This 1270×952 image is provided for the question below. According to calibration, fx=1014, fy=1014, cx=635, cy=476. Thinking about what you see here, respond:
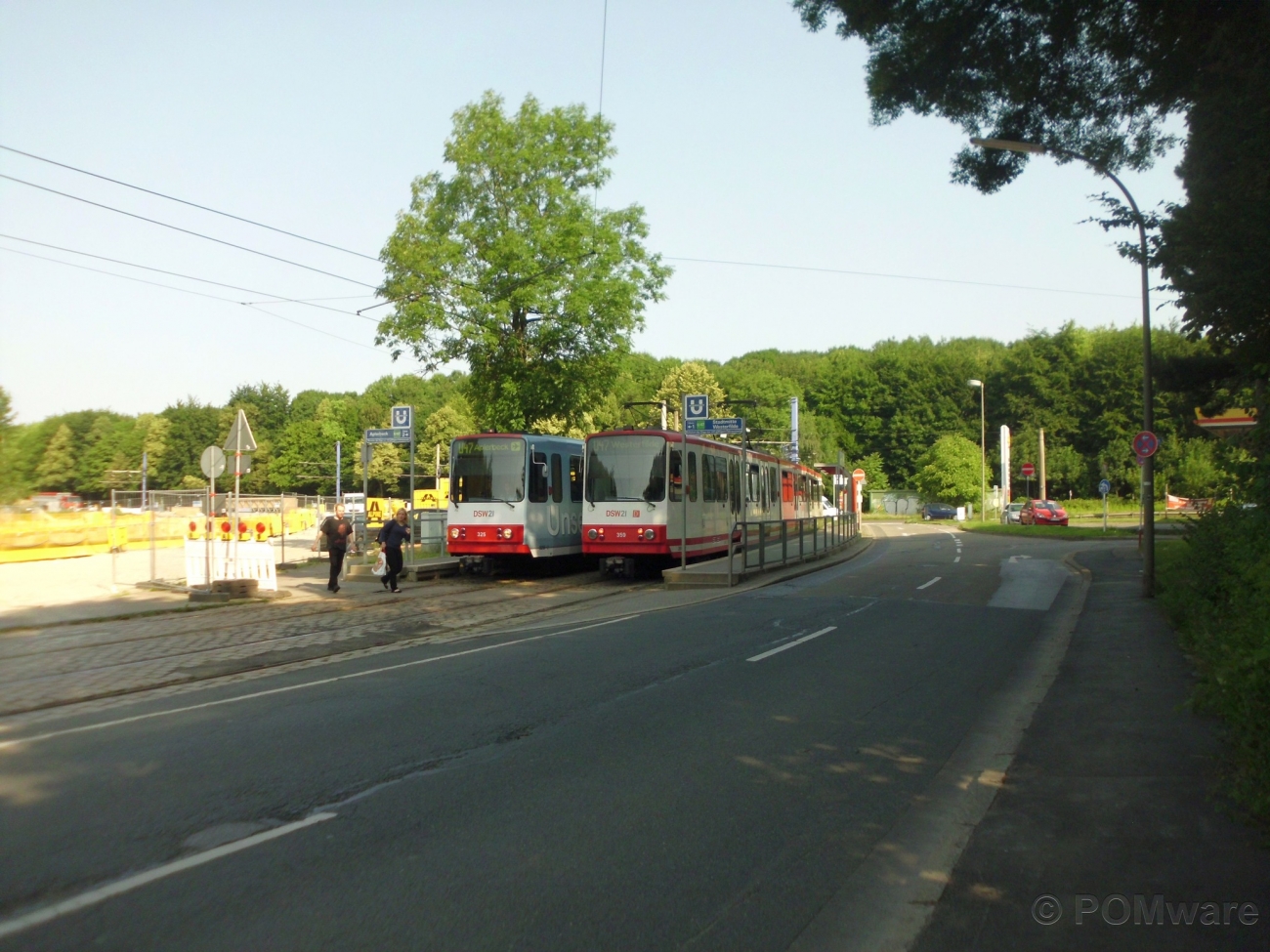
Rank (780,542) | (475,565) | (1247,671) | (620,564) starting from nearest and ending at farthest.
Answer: (1247,671) < (780,542) < (620,564) < (475,565)

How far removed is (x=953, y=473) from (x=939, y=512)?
5.64m

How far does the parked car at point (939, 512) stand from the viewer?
7675 centimetres

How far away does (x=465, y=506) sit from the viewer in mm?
23406

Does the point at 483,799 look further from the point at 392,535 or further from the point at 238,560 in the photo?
the point at 238,560

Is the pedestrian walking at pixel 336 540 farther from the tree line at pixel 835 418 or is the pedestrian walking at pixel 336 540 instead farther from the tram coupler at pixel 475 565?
the tree line at pixel 835 418

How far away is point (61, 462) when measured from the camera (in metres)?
71.3

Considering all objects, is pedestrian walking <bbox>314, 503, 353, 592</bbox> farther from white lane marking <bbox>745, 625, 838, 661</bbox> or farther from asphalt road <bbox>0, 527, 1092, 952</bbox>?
white lane marking <bbox>745, 625, 838, 661</bbox>

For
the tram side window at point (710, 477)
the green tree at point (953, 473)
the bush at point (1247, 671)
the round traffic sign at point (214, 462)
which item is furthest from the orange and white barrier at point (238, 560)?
the green tree at point (953, 473)

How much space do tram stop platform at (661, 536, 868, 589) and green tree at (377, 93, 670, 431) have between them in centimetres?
781

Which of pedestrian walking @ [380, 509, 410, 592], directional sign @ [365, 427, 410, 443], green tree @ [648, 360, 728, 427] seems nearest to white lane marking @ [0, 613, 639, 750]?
pedestrian walking @ [380, 509, 410, 592]

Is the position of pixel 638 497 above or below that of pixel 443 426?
below

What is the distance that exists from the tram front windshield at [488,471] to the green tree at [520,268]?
4.67 metres

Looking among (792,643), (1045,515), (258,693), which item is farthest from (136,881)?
(1045,515)

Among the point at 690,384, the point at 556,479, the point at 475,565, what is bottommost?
the point at 475,565
